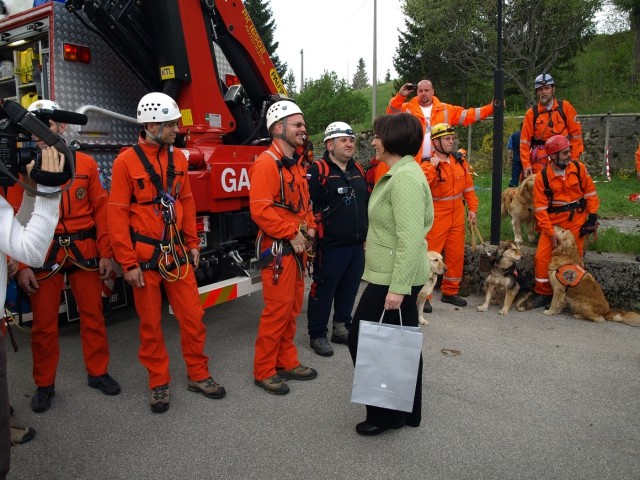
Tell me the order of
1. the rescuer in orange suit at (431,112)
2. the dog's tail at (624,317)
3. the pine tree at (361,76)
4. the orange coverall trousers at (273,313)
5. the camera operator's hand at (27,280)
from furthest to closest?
the pine tree at (361,76) → the rescuer in orange suit at (431,112) → the dog's tail at (624,317) → the orange coverall trousers at (273,313) → the camera operator's hand at (27,280)

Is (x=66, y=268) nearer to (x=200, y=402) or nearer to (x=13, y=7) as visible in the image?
(x=200, y=402)

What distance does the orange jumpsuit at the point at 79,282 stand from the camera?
3604mm

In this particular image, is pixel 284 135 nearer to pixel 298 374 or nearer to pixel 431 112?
pixel 298 374

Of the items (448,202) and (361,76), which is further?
(361,76)

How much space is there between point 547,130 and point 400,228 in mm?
4764

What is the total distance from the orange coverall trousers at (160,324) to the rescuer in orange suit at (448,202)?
9.14 feet

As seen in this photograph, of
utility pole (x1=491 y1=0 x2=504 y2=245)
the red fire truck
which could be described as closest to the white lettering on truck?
the red fire truck

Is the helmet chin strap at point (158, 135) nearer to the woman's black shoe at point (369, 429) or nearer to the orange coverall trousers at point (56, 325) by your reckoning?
the orange coverall trousers at point (56, 325)

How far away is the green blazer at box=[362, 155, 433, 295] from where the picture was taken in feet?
9.34

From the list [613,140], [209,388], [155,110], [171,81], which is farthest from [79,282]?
[613,140]

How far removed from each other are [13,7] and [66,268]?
3.49 m

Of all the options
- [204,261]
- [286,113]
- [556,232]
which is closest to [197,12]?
[286,113]

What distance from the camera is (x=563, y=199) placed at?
219 inches

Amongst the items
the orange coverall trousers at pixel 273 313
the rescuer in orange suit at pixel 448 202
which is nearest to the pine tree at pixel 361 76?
the rescuer in orange suit at pixel 448 202
